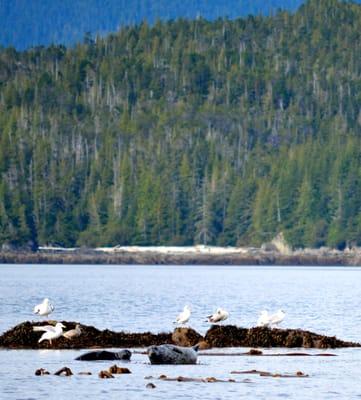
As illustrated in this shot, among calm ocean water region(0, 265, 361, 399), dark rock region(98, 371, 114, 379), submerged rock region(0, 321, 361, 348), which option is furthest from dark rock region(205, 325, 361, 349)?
dark rock region(98, 371, 114, 379)

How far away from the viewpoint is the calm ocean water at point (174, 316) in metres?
35.3

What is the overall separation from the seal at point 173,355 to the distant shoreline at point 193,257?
125945mm

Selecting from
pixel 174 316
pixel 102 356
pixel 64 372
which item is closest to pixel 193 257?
pixel 174 316

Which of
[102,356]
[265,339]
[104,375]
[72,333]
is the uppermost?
[72,333]

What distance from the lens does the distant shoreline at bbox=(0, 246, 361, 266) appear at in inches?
6560

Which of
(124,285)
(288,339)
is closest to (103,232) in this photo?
(124,285)

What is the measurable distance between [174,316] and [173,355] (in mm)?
20507

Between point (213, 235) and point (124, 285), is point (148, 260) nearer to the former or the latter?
point (213, 235)

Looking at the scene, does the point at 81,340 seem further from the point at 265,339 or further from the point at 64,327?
the point at 265,339

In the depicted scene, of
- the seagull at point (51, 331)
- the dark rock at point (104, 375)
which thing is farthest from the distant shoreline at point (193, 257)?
the dark rock at point (104, 375)

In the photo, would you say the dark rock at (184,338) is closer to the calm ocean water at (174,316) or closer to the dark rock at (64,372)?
the calm ocean water at (174,316)

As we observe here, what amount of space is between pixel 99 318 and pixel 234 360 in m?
17.8

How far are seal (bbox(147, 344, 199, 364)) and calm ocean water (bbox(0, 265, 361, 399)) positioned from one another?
10.9 inches

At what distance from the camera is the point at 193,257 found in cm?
16788
